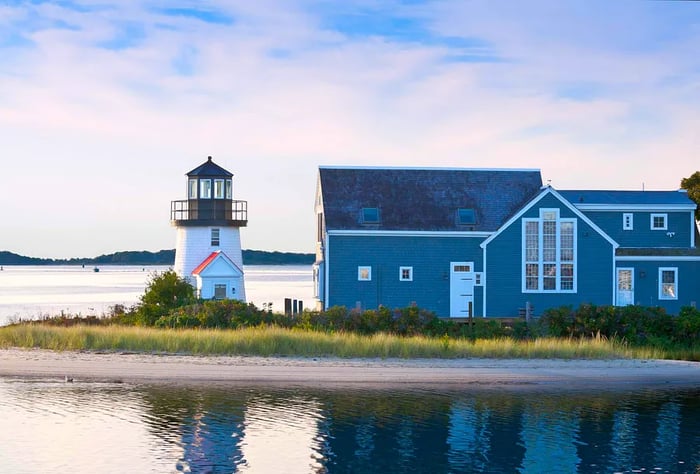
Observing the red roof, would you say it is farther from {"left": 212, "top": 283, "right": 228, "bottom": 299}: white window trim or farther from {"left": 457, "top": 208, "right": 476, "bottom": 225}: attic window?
{"left": 457, "top": 208, "right": 476, "bottom": 225}: attic window

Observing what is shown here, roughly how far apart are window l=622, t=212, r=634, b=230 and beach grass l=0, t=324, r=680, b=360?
13.4 metres

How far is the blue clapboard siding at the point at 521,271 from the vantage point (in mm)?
41375

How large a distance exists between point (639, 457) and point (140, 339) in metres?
17.7

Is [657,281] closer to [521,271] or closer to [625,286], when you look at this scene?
[625,286]

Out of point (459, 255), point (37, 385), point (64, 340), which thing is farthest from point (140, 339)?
point (459, 255)

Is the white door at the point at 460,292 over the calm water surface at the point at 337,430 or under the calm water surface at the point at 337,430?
over

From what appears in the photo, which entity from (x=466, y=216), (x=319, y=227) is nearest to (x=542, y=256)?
(x=466, y=216)

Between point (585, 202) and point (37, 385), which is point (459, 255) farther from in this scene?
point (37, 385)

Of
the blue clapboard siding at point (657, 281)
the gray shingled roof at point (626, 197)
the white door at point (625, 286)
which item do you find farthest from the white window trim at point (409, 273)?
the blue clapboard siding at point (657, 281)

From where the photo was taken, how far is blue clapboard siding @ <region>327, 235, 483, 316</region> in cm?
4128

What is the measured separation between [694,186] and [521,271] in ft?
75.8

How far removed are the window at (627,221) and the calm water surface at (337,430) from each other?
68.3ft

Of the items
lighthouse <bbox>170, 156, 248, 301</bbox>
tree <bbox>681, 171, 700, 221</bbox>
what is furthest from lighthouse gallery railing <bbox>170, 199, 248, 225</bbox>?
tree <bbox>681, 171, 700, 221</bbox>

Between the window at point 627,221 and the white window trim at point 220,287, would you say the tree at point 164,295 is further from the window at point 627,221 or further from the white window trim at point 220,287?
the window at point 627,221
